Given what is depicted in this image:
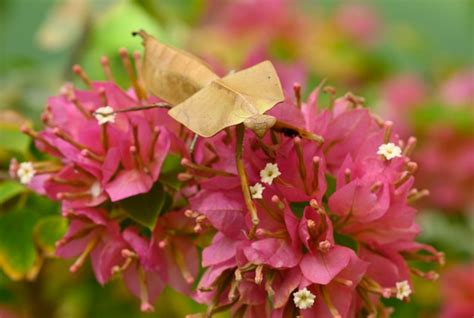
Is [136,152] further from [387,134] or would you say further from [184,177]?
[387,134]

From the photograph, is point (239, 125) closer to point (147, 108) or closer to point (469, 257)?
point (147, 108)

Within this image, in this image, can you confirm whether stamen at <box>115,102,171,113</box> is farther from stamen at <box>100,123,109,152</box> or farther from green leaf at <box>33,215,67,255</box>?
green leaf at <box>33,215,67,255</box>

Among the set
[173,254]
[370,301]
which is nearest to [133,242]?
[173,254]

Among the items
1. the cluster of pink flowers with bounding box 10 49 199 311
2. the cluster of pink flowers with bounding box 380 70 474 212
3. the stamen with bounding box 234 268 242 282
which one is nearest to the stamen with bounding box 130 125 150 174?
the cluster of pink flowers with bounding box 10 49 199 311

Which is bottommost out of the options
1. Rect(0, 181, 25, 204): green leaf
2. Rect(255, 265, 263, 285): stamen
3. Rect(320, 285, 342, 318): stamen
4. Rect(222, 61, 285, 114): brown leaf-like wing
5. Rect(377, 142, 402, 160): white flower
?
Rect(0, 181, 25, 204): green leaf

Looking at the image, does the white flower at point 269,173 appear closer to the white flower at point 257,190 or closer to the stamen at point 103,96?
the white flower at point 257,190

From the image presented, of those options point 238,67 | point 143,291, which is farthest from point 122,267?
point 238,67

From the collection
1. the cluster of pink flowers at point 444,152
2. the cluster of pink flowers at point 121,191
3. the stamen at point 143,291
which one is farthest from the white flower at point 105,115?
the cluster of pink flowers at point 444,152
